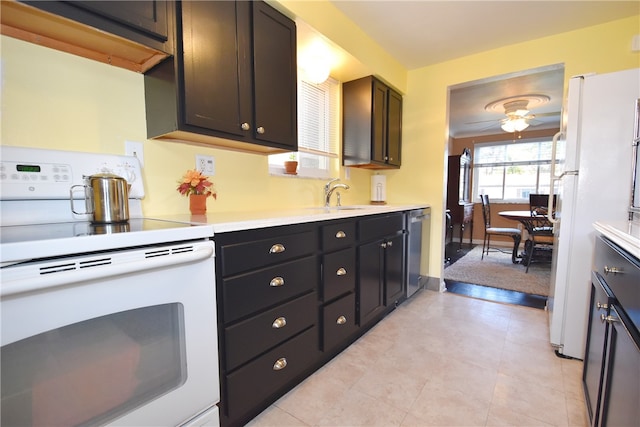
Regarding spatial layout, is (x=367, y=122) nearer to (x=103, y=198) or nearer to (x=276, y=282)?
(x=276, y=282)

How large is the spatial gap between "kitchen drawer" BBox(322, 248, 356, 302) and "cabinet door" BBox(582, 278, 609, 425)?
1.13m

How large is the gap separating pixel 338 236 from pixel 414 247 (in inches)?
51.3

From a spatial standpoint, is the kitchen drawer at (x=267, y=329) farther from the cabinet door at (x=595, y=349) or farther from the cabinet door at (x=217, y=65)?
the cabinet door at (x=595, y=349)

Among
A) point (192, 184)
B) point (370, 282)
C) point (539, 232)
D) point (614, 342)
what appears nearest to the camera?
point (614, 342)

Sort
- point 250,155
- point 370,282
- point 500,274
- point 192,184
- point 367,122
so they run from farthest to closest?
point 500,274, point 367,122, point 370,282, point 250,155, point 192,184

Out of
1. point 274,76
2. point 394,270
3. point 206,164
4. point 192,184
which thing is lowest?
point 394,270

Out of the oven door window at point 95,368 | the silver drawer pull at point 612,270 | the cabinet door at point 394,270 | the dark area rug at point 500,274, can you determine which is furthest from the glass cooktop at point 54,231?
the dark area rug at point 500,274

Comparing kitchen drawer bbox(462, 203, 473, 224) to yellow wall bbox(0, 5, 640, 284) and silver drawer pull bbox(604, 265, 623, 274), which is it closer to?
yellow wall bbox(0, 5, 640, 284)

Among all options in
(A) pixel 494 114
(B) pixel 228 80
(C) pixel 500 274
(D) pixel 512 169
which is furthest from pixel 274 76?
(D) pixel 512 169

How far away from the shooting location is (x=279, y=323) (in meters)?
1.30

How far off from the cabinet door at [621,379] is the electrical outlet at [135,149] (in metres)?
1.88

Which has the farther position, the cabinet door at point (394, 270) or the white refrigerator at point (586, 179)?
the cabinet door at point (394, 270)

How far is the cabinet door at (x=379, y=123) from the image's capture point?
2.61m

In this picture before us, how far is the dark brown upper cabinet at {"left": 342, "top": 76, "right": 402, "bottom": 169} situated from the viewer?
8.50 ft
